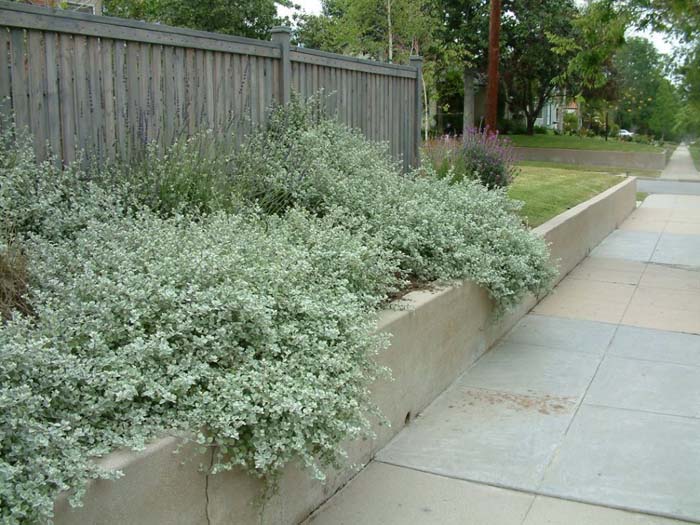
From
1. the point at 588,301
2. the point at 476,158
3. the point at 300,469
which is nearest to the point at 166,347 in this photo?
the point at 300,469

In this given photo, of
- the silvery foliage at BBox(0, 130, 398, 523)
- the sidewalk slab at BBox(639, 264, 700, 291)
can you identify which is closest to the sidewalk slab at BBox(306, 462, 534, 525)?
the silvery foliage at BBox(0, 130, 398, 523)

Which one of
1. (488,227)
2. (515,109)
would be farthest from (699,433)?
(515,109)

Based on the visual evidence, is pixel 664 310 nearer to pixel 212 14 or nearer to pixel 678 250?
pixel 678 250

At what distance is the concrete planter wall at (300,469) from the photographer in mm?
2758

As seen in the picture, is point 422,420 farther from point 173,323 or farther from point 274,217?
point 173,323

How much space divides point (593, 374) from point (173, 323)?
385 cm

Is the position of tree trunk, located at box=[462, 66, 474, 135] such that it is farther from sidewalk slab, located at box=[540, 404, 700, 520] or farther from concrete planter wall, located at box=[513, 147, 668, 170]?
sidewalk slab, located at box=[540, 404, 700, 520]

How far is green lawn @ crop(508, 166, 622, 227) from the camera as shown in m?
11.8

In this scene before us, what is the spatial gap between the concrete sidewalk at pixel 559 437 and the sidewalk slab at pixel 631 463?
11 mm

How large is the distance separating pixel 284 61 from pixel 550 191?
868 centimetres

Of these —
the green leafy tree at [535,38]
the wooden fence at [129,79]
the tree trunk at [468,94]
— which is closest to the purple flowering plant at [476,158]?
the wooden fence at [129,79]

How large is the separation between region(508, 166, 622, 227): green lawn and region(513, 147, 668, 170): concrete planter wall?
15.8 metres

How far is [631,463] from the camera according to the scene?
451 centimetres

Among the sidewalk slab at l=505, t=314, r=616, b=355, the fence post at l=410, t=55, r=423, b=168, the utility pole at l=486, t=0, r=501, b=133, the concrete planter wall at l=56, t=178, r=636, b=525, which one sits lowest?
the sidewalk slab at l=505, t=314, r=616, b=355
